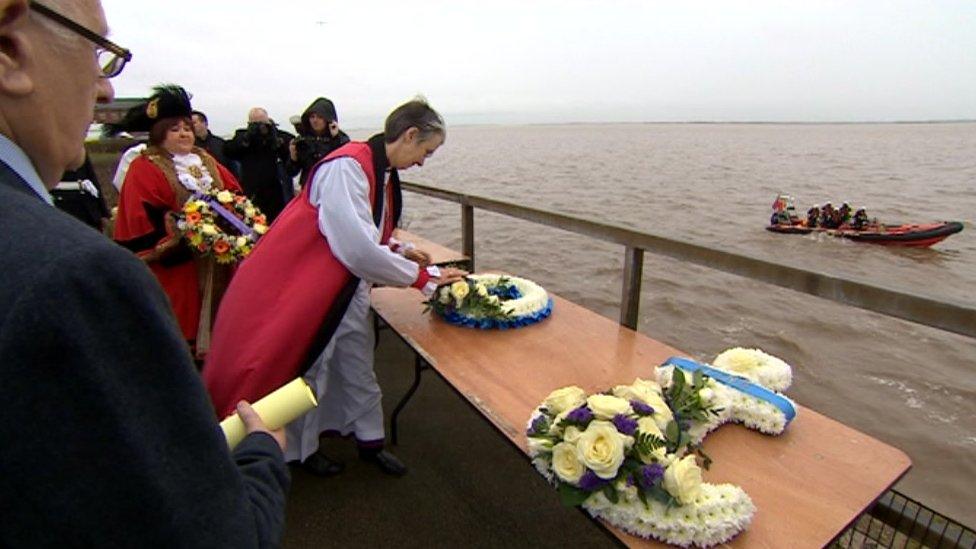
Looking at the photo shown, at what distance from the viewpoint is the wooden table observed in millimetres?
1280

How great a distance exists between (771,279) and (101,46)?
6.68ft

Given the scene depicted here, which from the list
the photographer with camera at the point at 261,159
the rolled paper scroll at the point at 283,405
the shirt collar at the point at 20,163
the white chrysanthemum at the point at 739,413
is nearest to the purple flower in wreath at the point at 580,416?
the white chrysanthemum at the point at 739,413

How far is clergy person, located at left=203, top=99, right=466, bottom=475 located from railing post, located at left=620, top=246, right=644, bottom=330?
1.07 meters

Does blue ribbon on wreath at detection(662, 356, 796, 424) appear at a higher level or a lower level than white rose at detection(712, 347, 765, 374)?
higher

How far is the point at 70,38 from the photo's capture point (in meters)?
0.68

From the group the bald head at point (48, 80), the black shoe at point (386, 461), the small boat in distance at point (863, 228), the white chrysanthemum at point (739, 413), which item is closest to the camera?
the bald head at point (48, 80)

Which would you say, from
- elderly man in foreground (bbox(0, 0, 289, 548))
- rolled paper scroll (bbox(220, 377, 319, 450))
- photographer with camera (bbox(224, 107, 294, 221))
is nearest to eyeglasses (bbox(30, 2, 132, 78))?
elderly man in foreground (bbox(0, 0, 289, 548))

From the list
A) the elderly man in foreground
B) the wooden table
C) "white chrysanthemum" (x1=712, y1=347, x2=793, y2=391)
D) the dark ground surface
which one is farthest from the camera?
the dark ground surface

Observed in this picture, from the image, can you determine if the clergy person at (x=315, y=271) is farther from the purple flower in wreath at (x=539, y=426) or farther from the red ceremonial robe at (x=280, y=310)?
the purple flower in wreath at (x=539, y=426)

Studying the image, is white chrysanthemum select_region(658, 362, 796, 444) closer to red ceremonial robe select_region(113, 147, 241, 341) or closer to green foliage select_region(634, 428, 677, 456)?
green foliage select_region(634, 428, 677, 456)

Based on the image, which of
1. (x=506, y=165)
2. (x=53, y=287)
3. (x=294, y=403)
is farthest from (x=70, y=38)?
(x=506, y=165)

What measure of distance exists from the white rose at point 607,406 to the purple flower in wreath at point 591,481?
155mm

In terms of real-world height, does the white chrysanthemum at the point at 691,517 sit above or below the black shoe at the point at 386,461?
above

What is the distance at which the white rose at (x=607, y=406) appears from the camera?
1359 millimetres
